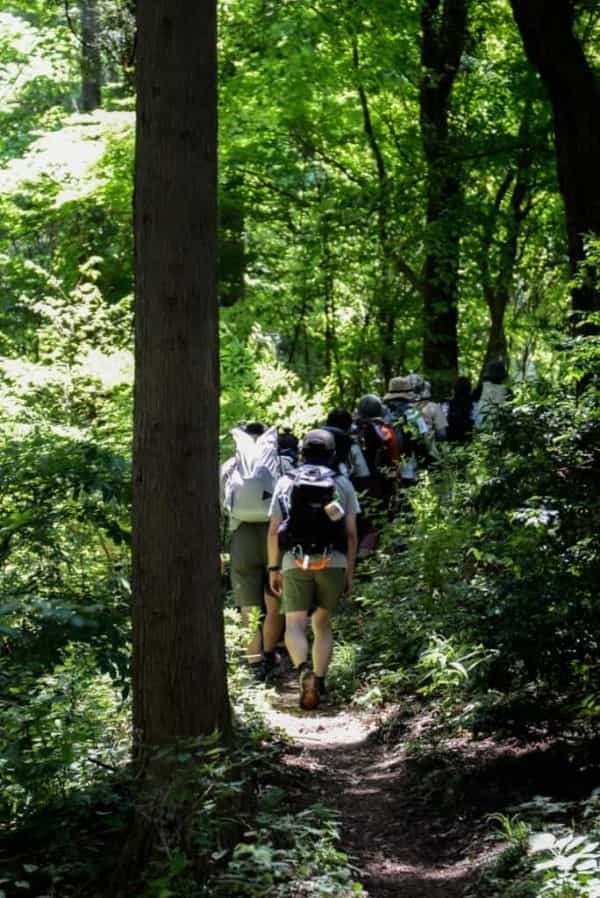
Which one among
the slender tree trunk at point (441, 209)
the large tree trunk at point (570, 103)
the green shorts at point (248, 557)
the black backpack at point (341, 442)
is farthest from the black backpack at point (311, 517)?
the slender tree trunk at point (441, 209)

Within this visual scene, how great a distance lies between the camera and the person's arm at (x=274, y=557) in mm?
9047

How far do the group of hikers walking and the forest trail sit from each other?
696mm

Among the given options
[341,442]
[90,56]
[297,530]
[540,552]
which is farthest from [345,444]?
[90,56]

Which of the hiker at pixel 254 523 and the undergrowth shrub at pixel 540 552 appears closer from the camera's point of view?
the undergrowth shrub at pixel 540 552

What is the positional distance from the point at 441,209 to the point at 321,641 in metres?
8.44

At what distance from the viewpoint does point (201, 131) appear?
5.03 meters

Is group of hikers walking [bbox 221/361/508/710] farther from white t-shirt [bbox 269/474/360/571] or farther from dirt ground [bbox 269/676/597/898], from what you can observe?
dirt ground [bbox 269/676/597/898]

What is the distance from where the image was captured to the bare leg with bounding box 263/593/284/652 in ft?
32.9

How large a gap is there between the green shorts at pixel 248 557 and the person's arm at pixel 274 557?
2.63ft

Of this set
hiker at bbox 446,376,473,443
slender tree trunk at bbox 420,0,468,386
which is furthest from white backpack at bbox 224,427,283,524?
slender tree trunk at bbox 420,0,468,386

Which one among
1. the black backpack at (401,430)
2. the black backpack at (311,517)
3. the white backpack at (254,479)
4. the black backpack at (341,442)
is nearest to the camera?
the black backpack at (311,517)

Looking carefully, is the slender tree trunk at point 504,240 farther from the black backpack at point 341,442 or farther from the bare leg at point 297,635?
the bare leg at point 297,635

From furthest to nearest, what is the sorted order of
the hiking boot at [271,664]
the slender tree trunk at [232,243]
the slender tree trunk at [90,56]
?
the slender tree trunk at [232,243]
the slender tree trunk at [90,56]
the hiking boot at [271,664]

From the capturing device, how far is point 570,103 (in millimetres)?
9438
